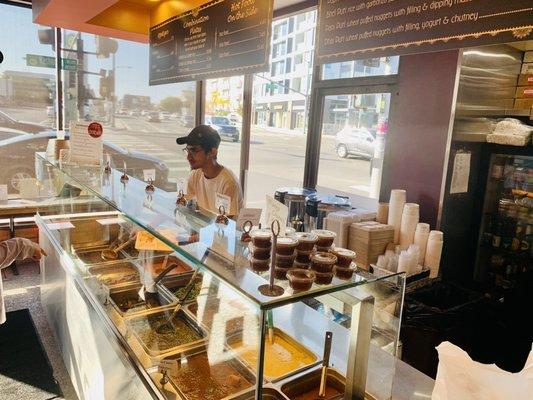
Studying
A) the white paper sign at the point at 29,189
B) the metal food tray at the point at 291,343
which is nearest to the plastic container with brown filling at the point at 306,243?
the metal food tray at the point at 291,343

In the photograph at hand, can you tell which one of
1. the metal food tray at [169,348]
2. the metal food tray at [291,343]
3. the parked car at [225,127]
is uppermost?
the parked car at [225,127]

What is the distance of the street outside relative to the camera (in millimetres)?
4613

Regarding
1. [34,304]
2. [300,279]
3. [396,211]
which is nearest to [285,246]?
[300,279]

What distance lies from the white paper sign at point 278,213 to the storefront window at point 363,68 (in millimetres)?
2559

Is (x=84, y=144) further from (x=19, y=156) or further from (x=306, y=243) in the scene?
(x=306, y=243)

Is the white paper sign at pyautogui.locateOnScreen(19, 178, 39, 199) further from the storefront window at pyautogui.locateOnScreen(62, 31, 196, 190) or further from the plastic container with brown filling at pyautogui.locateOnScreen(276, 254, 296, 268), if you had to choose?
the plastic container with brown filling at pyautogui.locateOnScreen(276, 254, 296, 268)

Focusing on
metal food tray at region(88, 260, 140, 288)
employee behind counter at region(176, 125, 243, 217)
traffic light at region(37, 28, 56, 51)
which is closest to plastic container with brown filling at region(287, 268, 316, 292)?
metal food tray at region(88, 260, 140, 288)

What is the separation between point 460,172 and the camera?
3.49 metres

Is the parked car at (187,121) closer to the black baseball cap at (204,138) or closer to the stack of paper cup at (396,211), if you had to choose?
the black baseball cap at (204,138)

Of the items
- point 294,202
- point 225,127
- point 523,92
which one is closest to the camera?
point 294,202

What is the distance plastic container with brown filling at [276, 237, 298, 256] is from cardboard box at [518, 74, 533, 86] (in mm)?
3413

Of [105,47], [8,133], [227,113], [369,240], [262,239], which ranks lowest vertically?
[369,240]

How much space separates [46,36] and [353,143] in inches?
168

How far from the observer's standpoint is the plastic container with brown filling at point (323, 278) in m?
1.32
